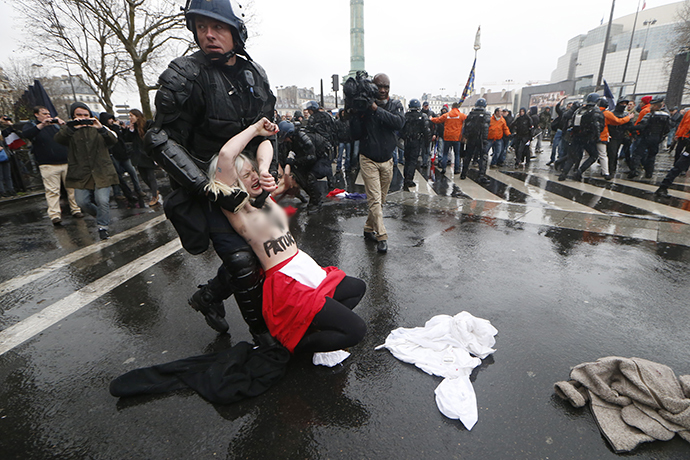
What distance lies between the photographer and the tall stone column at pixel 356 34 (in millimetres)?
46344

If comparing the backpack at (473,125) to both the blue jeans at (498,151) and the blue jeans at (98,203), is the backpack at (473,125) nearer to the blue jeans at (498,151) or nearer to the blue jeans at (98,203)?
the blue jeans at (498,151)

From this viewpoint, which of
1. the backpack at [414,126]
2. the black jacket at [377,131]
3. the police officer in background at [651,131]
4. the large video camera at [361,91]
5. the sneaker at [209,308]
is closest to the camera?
the sneaker at [209,308]

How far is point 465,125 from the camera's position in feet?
30.0

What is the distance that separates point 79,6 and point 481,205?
20225 mm

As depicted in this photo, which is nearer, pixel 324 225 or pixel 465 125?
pixel 324 225

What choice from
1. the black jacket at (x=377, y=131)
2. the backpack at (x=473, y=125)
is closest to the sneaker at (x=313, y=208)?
the black jacket at (x=377, y=131)

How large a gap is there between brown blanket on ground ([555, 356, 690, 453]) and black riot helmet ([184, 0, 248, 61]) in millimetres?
2883

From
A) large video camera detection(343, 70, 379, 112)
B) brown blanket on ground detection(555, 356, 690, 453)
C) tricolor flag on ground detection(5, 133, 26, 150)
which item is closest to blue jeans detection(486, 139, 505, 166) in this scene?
large video camera detection(343, 70, 379, 112)

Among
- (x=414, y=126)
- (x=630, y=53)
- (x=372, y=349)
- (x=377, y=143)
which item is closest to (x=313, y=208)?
(x=377, y=143)

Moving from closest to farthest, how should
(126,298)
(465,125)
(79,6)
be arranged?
(126,298), (465,125), (79,6)

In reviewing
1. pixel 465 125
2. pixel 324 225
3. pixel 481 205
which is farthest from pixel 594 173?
pixel 324 225

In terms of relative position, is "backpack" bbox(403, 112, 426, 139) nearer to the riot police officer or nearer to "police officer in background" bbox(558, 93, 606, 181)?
the riot police officer

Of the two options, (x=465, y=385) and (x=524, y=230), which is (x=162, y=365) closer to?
(x=465, y=385)

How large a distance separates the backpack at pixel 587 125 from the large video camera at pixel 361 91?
21.8 feet
